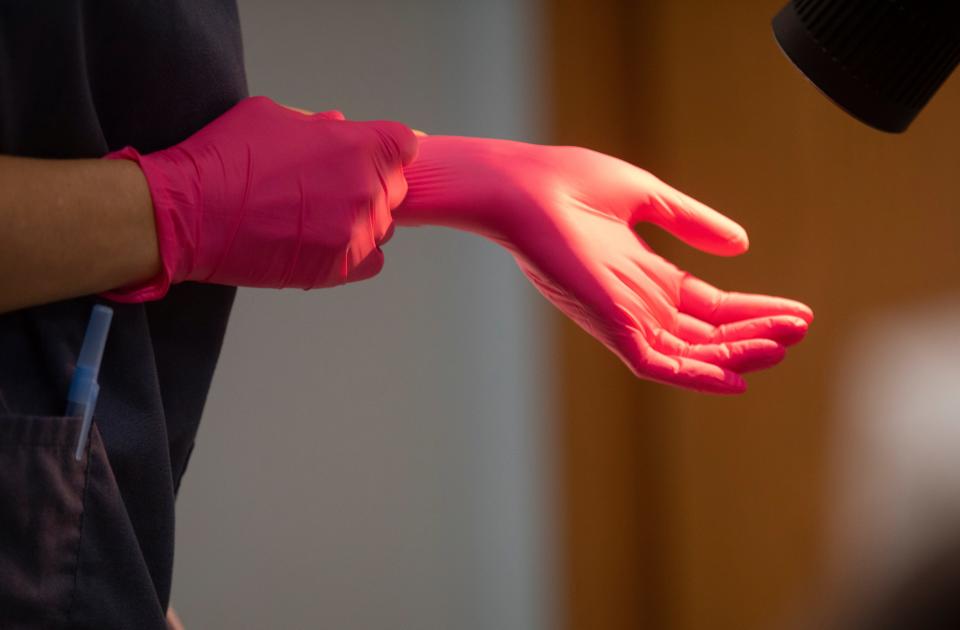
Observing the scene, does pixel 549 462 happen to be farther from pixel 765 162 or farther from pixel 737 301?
pixel 737 301

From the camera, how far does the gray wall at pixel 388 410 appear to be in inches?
64.7

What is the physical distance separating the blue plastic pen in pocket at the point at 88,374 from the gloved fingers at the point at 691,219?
0.49 metres

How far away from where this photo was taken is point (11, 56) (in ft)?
2.03

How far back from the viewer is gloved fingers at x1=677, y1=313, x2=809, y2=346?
2.70 ft

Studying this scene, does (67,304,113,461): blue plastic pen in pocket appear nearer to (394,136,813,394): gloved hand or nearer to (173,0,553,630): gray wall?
(394,136,813,394): gloved hand

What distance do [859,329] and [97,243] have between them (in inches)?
54.2

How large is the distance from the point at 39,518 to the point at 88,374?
3.8 inches

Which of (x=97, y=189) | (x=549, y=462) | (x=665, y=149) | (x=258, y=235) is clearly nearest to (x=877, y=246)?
(x=665, y=149)

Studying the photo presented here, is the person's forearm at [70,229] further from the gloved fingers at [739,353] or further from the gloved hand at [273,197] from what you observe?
the gloved fingers at [739,353]

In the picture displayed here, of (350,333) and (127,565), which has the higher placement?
(127,565)

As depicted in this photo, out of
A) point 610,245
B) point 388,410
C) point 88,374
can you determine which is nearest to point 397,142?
point 610,245

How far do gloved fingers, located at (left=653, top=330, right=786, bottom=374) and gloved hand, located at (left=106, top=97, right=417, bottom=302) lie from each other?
11.0 inches

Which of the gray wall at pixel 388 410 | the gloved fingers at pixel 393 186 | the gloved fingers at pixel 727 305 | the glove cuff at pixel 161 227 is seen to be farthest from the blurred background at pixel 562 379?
the glove cuff at pixel 161 227

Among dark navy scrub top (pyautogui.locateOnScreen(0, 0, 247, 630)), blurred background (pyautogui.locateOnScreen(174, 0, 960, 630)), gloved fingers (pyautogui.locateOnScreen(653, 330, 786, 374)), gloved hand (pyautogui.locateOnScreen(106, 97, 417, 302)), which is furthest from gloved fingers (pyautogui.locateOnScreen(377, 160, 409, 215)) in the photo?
blurred background (pyautogui.locateOnScreen(174, 0, 960, 630))
